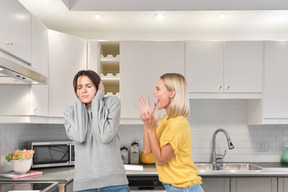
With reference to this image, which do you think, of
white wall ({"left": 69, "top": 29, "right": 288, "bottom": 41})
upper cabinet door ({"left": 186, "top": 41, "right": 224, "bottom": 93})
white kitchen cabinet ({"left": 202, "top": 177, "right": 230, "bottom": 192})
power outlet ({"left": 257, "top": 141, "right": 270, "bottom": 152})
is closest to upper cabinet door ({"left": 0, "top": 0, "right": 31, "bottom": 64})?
white wall ({"left": 69, "top": 29, "right": 288, "bottom": 41})

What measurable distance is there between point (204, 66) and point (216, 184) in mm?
1179

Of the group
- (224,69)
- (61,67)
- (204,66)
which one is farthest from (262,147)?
(61,67)

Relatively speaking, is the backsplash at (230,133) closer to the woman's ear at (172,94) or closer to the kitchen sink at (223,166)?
the kitchen sink at (223,166)

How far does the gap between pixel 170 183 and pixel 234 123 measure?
203cm

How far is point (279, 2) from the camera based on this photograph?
302cm

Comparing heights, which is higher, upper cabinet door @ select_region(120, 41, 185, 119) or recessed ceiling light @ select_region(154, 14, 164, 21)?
recessed ceiling light @ select_region(154, 14, 164, 21)

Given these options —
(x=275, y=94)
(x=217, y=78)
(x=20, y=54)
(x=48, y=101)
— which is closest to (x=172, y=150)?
(x=20, y=54)

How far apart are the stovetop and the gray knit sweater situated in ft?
1.32

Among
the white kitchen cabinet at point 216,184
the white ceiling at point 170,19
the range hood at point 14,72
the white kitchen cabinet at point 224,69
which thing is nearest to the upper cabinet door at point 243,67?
the white kitchen cabinet at point 224,69

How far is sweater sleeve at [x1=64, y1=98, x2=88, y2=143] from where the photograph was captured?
1.86m

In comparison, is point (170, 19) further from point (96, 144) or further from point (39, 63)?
point (96, 144)

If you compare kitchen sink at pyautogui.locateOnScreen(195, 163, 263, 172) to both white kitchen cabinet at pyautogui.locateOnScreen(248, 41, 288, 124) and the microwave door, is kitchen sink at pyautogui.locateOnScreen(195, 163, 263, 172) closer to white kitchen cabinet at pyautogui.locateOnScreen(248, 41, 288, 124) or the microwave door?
white kitchen cabinet at pyautogui.locateOnScreen(248, 41, 288, 124)

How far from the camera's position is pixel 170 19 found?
3.27 meters

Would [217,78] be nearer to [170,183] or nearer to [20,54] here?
[170,183]
